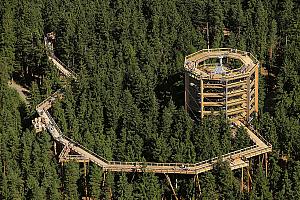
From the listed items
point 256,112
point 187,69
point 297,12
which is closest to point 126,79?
point 187,69

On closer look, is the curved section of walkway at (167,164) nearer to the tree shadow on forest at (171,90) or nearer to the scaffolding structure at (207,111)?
the scaffolding structure at (207,111)

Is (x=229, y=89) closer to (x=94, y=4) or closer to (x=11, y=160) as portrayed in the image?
(x=11, y=160)

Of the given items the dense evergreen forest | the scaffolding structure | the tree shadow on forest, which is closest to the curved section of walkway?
the scaffolding structure

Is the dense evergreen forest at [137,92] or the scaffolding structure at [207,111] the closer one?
the dense evergreen forest at [137,92]

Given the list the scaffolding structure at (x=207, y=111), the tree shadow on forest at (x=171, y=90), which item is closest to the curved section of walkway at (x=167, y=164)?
the scaffolding structure at (x=207, y=111)

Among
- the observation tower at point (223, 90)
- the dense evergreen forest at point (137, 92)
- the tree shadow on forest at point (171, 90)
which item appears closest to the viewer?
the dense evergreen forest at point (137, 92)

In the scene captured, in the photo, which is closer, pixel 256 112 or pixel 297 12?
pixel 256 112
